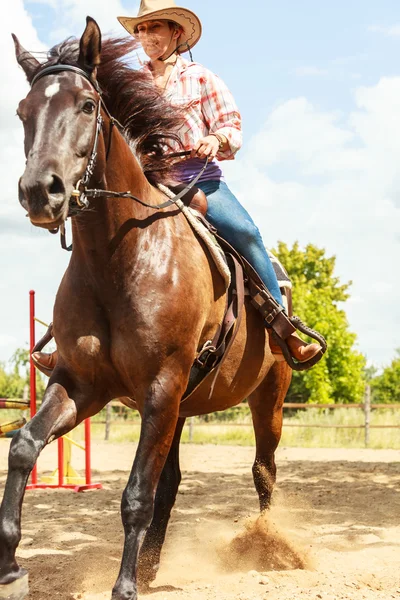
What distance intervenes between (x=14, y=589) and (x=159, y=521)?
175 cm

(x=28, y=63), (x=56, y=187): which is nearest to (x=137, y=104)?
(x=28, y=63)

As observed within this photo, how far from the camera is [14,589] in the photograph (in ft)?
13.2

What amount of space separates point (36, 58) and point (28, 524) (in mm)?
5315

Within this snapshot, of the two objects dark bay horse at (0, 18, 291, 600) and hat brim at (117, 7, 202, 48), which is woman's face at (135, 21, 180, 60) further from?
dark bay horse at (0, 18, 291, 600)

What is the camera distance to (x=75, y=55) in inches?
170

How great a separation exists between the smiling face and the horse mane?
30 centimetres

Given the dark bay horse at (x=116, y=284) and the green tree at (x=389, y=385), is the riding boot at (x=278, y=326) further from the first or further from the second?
the green tree at (x=389, y=385)

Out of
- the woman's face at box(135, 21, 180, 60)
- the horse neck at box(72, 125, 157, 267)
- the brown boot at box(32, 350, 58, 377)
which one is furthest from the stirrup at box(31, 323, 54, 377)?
the woman's face at box(135, 21, 180, 60)

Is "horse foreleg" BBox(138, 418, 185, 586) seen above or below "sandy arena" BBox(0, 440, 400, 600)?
above

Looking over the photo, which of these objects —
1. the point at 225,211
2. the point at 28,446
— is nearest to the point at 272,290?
the point at 225,211

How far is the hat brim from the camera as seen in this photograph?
532 cm

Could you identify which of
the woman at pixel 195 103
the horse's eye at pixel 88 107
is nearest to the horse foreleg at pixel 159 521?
the woman at pixel 195 103

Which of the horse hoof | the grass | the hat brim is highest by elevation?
the hat brim

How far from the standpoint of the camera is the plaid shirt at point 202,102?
17.9 feet
